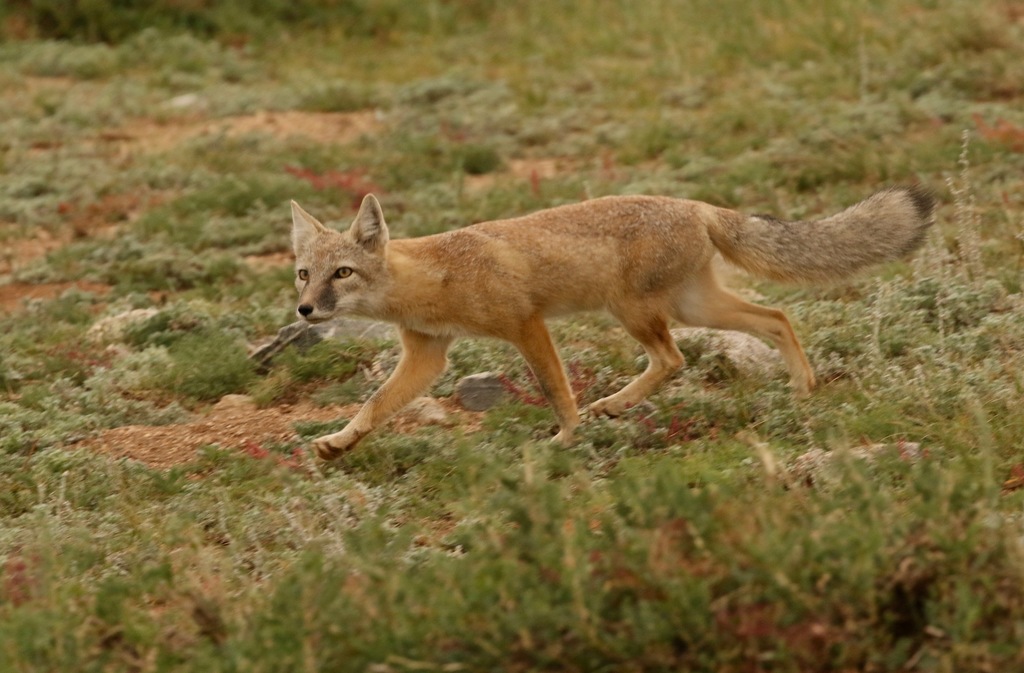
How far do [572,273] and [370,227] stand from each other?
1033mm

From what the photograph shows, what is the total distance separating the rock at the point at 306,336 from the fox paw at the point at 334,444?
1.46 m

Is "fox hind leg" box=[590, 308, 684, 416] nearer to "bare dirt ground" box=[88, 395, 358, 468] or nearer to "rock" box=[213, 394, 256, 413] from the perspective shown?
"bare dirt ground" box=[88, 395, 358, 468]

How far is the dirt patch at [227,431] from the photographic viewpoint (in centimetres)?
691

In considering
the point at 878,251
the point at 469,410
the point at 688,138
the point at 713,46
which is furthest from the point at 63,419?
the point at 713,46

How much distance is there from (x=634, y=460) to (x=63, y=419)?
10.5 ft

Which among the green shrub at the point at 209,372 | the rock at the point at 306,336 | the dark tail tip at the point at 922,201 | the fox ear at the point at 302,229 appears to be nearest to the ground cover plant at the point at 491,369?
the green shrub at the point at 209,372

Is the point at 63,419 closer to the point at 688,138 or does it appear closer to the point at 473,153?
the point at 473,153

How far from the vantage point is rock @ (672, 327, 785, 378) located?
24.5 feet

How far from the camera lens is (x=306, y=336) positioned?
8164 mm

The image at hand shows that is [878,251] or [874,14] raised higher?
[878,251]

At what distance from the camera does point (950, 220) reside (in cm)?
947

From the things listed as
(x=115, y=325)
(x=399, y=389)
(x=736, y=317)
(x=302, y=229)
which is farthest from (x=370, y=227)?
(x=115, y=325)

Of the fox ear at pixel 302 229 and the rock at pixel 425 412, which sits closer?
the fox ear at pixel 302 229

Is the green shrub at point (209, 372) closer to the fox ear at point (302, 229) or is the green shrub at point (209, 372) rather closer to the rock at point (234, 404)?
the rock at point (234, 404)
